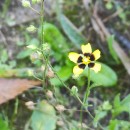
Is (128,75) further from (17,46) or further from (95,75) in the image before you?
(17,46)

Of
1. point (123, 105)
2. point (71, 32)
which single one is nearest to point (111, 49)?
point (71, 32)

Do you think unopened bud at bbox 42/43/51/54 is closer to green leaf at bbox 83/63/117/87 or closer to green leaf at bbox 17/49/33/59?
green leaf at bbox 83/63/117/87

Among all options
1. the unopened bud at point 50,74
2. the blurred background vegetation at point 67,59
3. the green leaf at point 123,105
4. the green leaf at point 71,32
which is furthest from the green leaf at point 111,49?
the unopened bud at point 50,74

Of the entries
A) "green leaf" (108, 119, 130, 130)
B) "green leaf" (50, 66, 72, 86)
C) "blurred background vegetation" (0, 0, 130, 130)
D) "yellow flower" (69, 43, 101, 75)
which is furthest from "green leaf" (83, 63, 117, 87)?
"yellow flower" (69, 43, 101, 75)

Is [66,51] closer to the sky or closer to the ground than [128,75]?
closer to the sky

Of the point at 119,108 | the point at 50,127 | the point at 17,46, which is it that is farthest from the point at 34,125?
the point at 17,46

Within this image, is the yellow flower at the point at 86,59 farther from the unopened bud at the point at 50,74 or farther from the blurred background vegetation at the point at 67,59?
the blurred background vegetation at the point at 67,59

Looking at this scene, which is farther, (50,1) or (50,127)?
(50,1)
